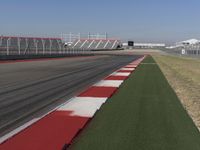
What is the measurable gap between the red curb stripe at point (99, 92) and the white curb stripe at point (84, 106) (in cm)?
73

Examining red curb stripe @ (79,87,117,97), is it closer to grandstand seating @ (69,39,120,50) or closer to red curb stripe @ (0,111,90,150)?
red curb stripe @ (0,111,90,150)

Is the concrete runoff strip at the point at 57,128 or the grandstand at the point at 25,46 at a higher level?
the grandstand at the point at 25,46

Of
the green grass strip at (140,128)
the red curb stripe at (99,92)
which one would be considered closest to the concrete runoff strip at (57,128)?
the green grass strip at (140,128)

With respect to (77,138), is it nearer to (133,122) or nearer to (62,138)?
(62,138)

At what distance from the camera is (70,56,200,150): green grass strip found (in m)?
5.19

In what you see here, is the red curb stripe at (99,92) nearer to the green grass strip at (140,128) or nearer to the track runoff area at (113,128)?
the track runoff area at (113,128)

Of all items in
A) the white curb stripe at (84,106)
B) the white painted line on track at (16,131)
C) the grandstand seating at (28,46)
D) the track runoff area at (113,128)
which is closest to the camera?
the track runoff area at (113,128)

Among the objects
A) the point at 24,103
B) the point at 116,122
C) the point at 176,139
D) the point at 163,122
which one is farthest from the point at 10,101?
the point at 176,139

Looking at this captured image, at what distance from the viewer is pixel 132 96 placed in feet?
34.0

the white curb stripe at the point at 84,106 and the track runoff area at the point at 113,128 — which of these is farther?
the white curb stripe at the point at 84,106

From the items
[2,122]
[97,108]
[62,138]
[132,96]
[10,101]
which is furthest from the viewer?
[132,96]

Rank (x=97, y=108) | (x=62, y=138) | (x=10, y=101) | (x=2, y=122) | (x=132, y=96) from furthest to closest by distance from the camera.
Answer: (x=132, y=96)
(x=10, y=101)
(x=97, y=108)
(x=2, y=122)
(x=62, y=138)

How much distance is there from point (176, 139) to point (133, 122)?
1.30 m

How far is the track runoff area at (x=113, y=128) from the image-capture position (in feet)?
17.0
